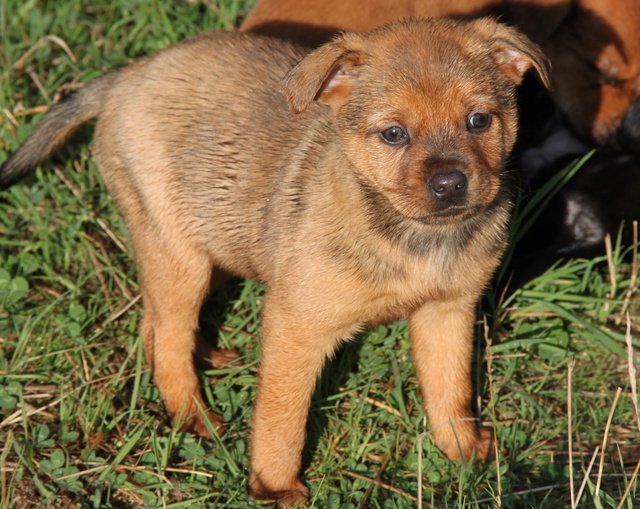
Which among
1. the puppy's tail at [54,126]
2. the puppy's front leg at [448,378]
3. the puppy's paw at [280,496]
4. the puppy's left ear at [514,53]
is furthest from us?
the puppy's tail at [54,126]

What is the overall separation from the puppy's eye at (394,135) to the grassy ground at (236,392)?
A: 1309mm

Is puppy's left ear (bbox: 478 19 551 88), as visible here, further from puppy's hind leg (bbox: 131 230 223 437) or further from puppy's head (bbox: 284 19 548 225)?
puppy's hind leg (bbox: 131 230 223 437)

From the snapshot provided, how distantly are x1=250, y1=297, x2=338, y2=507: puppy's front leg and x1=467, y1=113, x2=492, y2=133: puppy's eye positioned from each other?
1025 millimetres

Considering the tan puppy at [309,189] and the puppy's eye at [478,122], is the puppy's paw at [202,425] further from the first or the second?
the puppy's eye at [478,122]

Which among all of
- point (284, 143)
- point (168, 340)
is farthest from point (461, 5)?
point (168, 340)

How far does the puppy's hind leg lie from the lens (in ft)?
14.6

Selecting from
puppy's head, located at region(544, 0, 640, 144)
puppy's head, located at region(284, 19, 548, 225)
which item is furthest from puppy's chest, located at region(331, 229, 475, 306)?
puppy's head, located at region(544, 0, 640, 144)

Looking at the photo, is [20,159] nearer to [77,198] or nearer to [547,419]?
[77,198]

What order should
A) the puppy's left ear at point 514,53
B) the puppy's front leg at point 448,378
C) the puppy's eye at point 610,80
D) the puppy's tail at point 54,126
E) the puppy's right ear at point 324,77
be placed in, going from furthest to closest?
the puppy's eye at point 610,80 < the puppy's tail at point 54,126 < the puppy's front leg at point 448,378 < the puppy's left ear at point 514,53 < the puppy's right ear at point 324,77

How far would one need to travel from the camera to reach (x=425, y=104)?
343 centimetres

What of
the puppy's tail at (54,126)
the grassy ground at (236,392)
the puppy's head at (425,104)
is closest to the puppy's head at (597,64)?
the grassy ground at (236,392)

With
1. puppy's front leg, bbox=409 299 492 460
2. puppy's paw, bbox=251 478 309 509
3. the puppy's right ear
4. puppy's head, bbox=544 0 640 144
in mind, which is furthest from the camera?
puppy's head, bbox=544 0 640 144

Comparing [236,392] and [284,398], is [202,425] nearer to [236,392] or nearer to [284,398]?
[236,392]

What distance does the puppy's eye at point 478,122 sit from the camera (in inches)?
138
